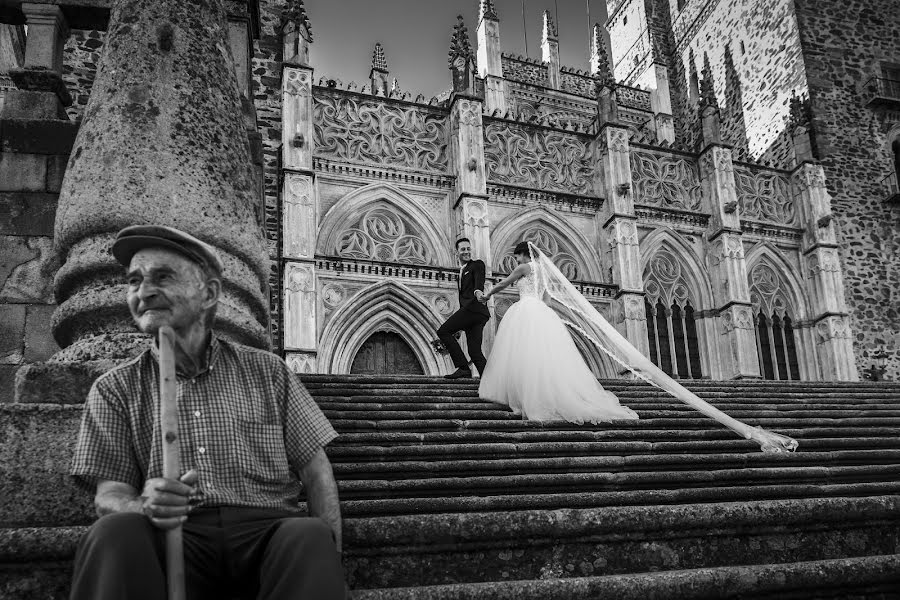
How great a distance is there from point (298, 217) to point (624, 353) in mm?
9292

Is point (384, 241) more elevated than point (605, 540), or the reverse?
point (384, 241)

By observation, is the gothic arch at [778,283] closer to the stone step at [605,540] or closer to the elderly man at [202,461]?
the stone step at [605,540]

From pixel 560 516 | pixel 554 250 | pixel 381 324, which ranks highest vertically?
pixel 554 250

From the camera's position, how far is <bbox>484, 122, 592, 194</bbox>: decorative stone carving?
17938 millimetres

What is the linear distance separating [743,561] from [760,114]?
22.6 m

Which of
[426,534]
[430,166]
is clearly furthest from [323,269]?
[426,534]

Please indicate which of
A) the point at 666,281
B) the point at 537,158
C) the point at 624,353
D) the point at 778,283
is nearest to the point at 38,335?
the point at 624,353

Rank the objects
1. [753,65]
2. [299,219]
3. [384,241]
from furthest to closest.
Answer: [753,65] < [384,241] < [299,219]

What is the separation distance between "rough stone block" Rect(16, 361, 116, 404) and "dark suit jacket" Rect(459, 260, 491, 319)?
20.2 feet

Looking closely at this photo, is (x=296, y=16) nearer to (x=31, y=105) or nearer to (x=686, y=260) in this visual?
(x=686, y=260)

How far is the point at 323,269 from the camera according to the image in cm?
1527

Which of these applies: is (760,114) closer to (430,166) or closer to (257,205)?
(430,166)

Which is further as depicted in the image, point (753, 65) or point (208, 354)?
point (753, 65)

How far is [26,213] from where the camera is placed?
5086 millimetres
